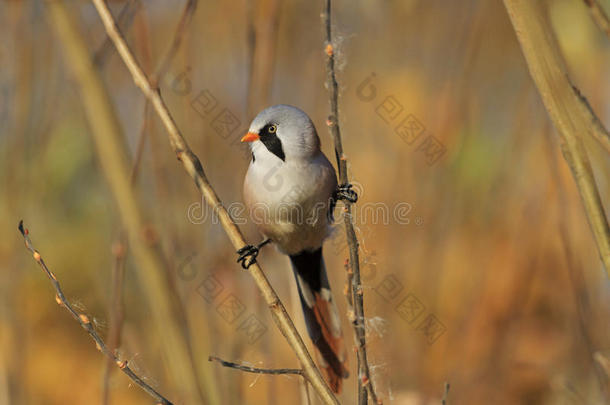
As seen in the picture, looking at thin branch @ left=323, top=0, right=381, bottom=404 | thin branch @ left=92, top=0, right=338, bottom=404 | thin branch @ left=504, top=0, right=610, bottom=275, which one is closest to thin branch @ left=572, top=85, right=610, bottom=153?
thin branch @ left=504, top=0, right=610, bottom=275

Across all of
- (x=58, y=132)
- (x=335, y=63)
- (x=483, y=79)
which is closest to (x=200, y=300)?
(x=335, y=63)

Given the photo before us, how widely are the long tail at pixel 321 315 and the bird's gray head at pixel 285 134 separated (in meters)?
0.57

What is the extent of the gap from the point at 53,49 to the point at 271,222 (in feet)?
3.30

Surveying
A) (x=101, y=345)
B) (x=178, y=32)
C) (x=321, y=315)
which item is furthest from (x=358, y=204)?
(x=101, y=345)

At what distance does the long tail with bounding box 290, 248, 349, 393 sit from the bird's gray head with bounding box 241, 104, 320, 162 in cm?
57

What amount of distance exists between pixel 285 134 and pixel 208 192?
735 mm

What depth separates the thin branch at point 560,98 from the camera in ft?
3.65

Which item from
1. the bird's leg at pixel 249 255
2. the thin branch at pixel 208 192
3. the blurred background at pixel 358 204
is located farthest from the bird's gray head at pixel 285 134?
the thin branch at pixel 208 192

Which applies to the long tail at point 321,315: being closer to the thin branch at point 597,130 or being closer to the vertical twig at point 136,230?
the vertical twig at point 136,230

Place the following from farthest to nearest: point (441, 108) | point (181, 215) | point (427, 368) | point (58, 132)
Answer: point (58, 132) → point (427, 368) → point (441, 108) → point (181, 215)

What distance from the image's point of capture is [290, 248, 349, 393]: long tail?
2096 millimetres

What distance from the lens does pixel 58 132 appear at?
140 inches

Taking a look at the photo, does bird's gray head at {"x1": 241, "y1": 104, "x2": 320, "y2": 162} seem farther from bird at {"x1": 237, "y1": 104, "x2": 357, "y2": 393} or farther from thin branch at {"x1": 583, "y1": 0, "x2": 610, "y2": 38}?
thin branch at {"x1": 583, "y1": 0, "x2": 610, "y2": 38}

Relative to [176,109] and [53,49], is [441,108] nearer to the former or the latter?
[176,109]
